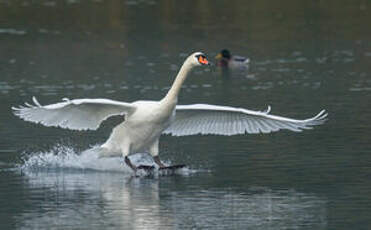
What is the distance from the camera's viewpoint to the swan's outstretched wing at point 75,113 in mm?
16047

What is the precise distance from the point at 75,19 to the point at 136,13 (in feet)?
8.31

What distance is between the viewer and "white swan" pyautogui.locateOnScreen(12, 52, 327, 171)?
52.7 feet

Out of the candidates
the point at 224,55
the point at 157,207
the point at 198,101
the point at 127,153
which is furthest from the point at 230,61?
the point at 157,207

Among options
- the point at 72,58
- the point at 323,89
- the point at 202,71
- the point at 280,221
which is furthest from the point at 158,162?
the point at 72,58

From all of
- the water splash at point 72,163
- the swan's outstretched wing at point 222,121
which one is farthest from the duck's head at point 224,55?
the swan's outstretched wing at point 222,121

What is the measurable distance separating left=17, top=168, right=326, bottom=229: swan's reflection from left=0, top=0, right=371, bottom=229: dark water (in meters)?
0.02

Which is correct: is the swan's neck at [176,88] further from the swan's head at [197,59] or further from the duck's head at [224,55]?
the duck's head at [224,55]

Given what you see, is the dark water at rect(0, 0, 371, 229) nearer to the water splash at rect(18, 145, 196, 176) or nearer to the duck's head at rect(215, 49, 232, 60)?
the water splash at rect(18, 145, 196, 176)

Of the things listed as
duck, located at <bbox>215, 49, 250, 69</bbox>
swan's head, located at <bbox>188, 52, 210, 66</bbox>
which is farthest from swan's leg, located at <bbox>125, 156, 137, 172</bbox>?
duck, located at <bbox>215, 49, 250, 69</bbox>

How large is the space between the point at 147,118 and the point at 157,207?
107 inches

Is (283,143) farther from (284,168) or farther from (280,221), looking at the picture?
(280,221)

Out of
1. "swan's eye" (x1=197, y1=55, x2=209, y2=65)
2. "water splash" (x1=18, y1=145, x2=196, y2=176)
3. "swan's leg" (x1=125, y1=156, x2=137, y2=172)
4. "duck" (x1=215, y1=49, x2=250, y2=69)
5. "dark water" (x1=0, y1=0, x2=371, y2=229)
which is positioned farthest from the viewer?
"duck" (x1=215, y1=49, x2=250, y2=69)

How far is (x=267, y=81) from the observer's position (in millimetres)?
26812

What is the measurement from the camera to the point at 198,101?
23.6 metres
